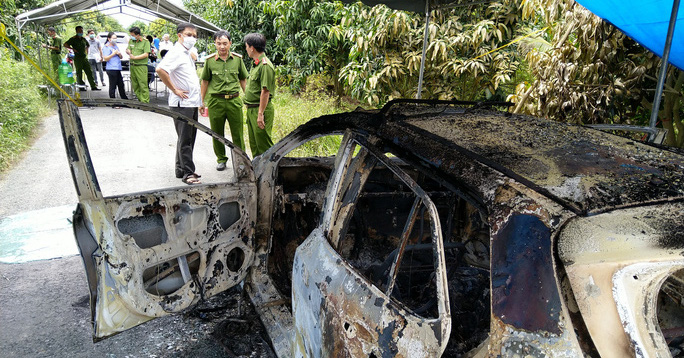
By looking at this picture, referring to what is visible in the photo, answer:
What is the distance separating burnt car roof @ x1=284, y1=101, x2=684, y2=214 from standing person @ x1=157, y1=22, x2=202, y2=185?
11.2ft

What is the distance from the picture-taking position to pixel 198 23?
1310cm

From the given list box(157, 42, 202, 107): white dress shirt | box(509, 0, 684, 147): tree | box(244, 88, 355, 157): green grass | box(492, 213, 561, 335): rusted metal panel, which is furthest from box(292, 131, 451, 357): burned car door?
box(244, 88, 355, 157): green grass

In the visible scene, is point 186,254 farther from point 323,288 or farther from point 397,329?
point 397,329

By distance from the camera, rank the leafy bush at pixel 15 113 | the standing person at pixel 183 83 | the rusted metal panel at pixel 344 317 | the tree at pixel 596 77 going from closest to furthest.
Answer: the rusted metal panel at pixel 344 317 → the tree at pixel 596 77 → the standing person at pixel 183 83 → the leafy bush at pixel 15 113

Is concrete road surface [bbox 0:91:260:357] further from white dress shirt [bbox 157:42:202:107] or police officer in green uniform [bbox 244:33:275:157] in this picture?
white dress shirt [bbox 157:42:202:107]

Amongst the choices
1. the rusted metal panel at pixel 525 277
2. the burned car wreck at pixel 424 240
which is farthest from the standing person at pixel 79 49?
the rusted metal panel at pixel 525 277

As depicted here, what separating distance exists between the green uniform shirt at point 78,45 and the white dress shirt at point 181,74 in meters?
8.61

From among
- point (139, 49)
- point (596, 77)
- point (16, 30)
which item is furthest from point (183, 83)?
point (16, 30)

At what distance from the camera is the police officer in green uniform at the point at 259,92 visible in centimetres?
547

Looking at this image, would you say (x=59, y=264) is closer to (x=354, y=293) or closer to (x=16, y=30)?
(x=354, y=293)

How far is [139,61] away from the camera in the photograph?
9.27 m

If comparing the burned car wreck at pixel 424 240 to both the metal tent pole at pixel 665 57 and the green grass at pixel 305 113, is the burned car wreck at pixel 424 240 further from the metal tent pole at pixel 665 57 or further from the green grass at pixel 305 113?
the green grass at pixel 305 113

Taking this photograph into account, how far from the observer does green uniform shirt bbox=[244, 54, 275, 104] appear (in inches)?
215

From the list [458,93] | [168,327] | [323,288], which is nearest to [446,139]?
[323,288]
